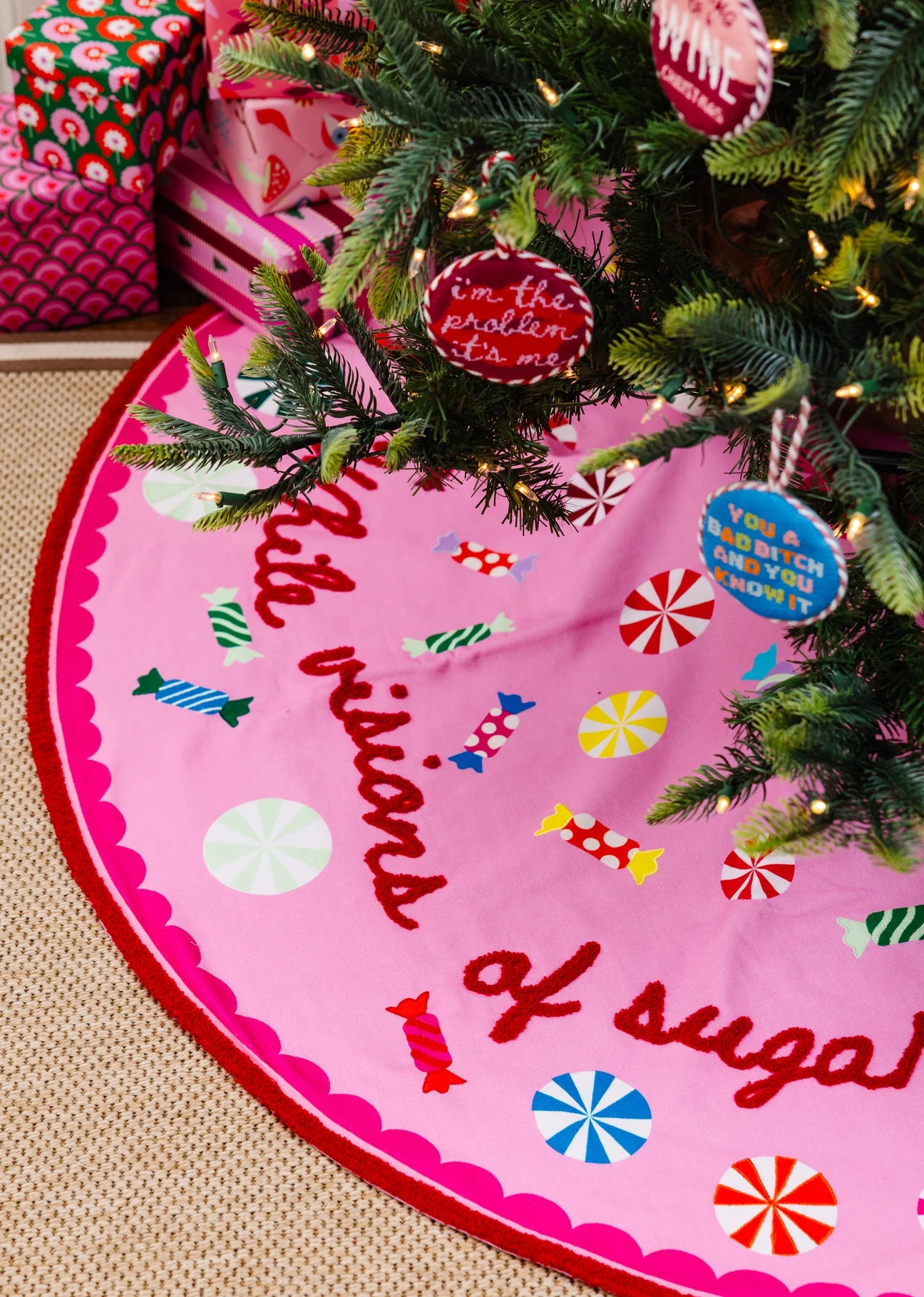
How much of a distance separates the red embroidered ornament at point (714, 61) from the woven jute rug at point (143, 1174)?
856 mm

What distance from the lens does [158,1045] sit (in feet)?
3.82

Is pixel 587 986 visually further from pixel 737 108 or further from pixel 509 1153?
pixel 737 108

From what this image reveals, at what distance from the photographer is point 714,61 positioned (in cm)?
70

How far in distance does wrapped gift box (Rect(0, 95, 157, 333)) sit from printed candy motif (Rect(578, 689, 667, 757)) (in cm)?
97

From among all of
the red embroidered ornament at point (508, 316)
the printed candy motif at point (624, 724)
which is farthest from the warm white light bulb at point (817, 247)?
the printed candy motif at point (624, 724)

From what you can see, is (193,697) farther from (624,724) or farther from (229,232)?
(229,232)

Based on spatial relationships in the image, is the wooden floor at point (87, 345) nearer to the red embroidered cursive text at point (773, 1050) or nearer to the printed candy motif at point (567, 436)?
the printed candy motif at point (567, 436)

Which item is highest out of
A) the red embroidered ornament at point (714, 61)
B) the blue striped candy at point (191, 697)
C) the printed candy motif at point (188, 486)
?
the red embroidered ornament at point (714, 61)

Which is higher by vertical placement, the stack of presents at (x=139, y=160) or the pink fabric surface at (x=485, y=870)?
the stack of presents at (x=139, y=160)

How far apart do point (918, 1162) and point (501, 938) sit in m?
0.40

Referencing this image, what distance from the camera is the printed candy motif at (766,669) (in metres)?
1.39

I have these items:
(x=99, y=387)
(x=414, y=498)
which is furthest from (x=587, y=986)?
(x=99, y=387)

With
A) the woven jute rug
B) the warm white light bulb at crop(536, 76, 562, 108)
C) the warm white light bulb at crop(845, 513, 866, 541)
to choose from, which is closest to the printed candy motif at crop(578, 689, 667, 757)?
the woven jute rug

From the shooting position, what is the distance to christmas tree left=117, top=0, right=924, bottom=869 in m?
0.74
